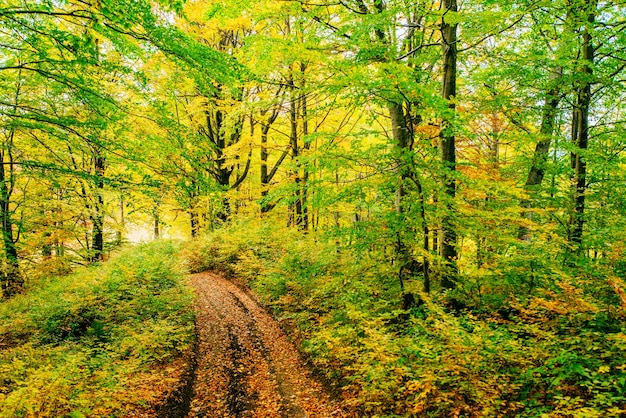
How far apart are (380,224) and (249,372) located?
4.68 metres

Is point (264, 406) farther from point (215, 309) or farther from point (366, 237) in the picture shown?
point (215, 309)

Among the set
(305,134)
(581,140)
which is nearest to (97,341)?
(305,134)

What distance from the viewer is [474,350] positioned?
197 inches

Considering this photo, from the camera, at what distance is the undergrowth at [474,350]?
4270mm

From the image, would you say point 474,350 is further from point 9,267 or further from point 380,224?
point 9,267

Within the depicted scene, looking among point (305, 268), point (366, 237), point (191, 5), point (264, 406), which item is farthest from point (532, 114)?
point (191, 5)

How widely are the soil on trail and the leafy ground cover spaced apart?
0.74 meters

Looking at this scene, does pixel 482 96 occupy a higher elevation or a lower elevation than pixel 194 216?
higher

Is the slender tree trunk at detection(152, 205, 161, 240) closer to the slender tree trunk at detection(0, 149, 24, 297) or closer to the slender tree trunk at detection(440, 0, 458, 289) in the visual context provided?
the slender tree trunk at detection(0, 149, 24, 297)

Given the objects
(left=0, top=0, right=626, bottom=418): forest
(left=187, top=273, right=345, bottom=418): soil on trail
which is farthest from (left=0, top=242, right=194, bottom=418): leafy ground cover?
(left=187, top=273, right=345, bottom=418): soil on trail

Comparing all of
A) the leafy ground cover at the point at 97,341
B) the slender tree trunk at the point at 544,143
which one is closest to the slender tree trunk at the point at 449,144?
the slender tree trunk at the point at 544,143

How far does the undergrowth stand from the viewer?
427cm

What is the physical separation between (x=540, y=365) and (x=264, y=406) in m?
4.89

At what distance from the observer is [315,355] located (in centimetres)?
805
